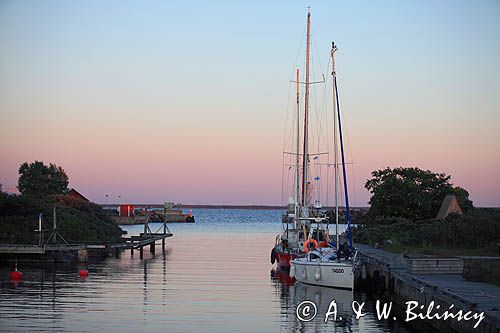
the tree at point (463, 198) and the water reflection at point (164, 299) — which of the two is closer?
the water reflection at point (164, 299)

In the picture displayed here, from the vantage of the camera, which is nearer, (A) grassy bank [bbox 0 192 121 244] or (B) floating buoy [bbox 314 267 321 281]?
(B) floating buoy [bbox 314 267 321 281]

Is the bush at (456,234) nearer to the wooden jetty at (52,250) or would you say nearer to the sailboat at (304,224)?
the sailboat at (304,224)

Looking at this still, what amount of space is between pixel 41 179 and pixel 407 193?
58.8 m

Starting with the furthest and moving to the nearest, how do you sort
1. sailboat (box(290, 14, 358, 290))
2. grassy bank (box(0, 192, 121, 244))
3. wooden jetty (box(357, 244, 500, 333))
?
grassy bank (box(0, 192, 121, 244))
sailboat (box(290, 14, 358, 290))
wooden jetty (box(357, 244, 500, 333))

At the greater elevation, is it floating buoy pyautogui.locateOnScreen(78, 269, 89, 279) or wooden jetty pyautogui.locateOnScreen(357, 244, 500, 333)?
Answer: wooden jetty pyautogui.locateOnScreen(357, 244, 500, 333)

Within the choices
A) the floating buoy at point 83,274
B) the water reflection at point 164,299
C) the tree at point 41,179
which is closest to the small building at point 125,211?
the tree at point 41,179

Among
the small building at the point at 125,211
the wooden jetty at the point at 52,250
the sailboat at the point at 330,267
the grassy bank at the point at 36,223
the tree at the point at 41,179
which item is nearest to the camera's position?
the sailboat at the point at 330,267

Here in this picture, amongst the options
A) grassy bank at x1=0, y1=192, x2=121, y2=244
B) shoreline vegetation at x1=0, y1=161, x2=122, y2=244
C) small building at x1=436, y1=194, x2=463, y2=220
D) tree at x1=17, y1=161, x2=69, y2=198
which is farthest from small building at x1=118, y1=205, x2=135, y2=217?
small building at x1=436, y1=194, x2=463, y2=220

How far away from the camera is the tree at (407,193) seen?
2889 inches

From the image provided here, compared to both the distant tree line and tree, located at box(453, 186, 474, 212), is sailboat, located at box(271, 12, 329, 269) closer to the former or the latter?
the distant tree line

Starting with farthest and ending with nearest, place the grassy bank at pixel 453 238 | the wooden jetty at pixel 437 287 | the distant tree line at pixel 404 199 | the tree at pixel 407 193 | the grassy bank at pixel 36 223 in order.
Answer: the tree at pixel 407 193 → the distant tree line at pixel 404 199 → the grassy bank at pixel 36 223 → the grassy bank at pixel 453 238 → the wooden jetty at pixel 437 287

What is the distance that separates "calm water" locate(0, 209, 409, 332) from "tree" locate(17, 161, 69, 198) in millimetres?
59855

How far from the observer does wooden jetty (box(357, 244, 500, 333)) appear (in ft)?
71.4

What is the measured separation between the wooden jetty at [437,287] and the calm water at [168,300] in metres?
1.32
